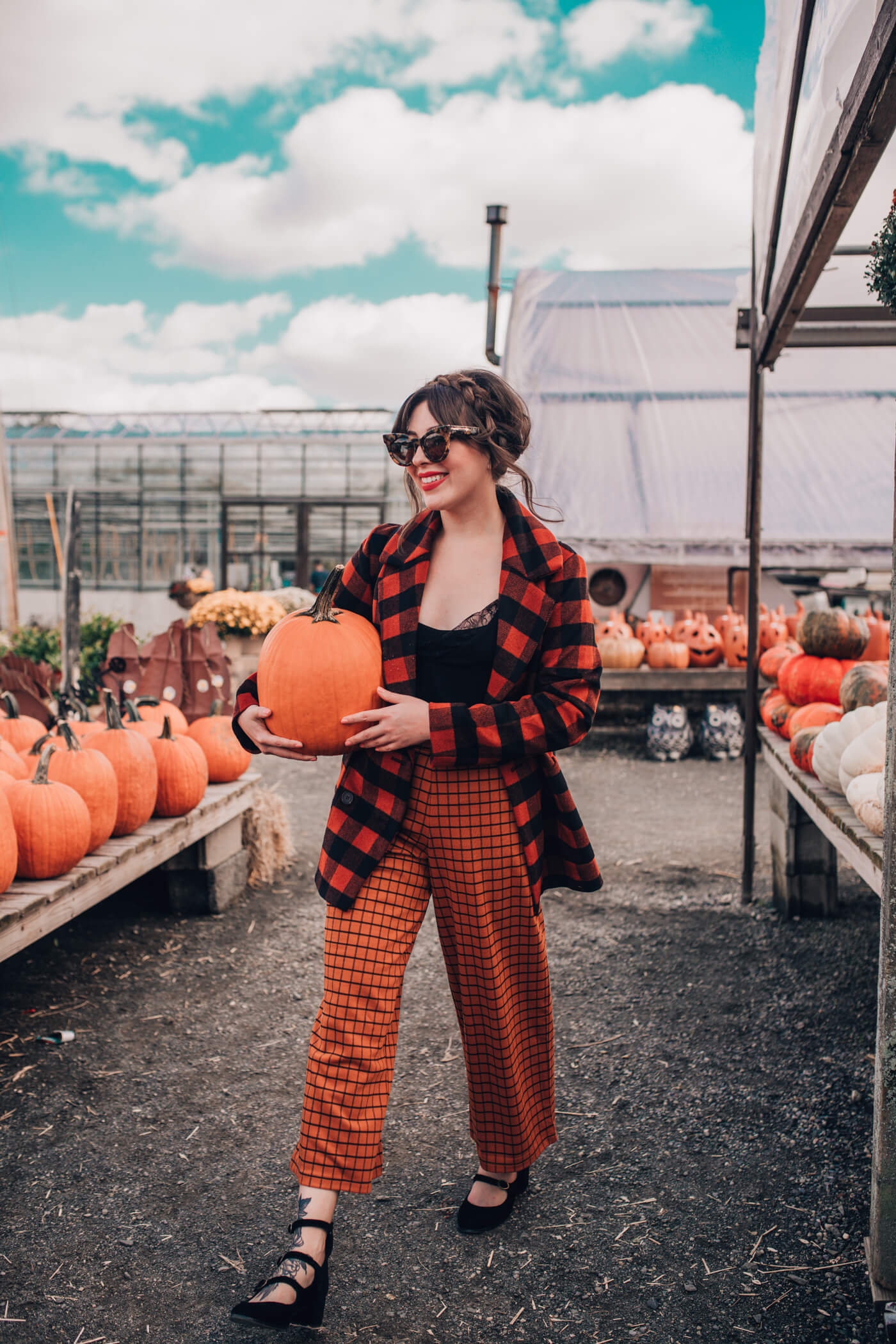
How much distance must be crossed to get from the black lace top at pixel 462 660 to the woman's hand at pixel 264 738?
263 mm

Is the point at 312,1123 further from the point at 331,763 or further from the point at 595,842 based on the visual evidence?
the point at 331,763

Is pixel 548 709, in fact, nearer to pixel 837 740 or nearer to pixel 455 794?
pixel 455 794

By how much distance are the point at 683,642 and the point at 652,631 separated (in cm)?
27

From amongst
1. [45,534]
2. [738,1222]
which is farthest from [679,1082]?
[45,534]

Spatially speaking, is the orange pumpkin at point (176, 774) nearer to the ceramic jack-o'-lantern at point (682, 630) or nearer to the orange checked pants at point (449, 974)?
the orange checked pants at point (449, 974)

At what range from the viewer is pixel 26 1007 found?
10.1ft

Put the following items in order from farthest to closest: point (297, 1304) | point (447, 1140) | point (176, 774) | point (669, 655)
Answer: point (669, 655) → point (176, 774) → point (447, 1140) → point (297, 1304)

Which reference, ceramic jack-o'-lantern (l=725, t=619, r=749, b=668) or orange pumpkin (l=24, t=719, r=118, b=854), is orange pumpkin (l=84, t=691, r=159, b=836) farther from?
ceramic jack-o'-lantern (l=725, t=619, r=749, b=668)

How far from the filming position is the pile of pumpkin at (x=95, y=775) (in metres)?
2.81

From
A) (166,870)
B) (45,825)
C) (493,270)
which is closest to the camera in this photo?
(45,825)

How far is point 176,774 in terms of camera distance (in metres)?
3.59

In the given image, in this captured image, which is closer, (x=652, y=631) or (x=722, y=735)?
(x=722, y=735)

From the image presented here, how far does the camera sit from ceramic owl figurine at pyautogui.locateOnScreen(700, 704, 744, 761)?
7695 mm

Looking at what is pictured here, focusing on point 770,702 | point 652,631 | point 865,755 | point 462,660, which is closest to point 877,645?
point 770,702
